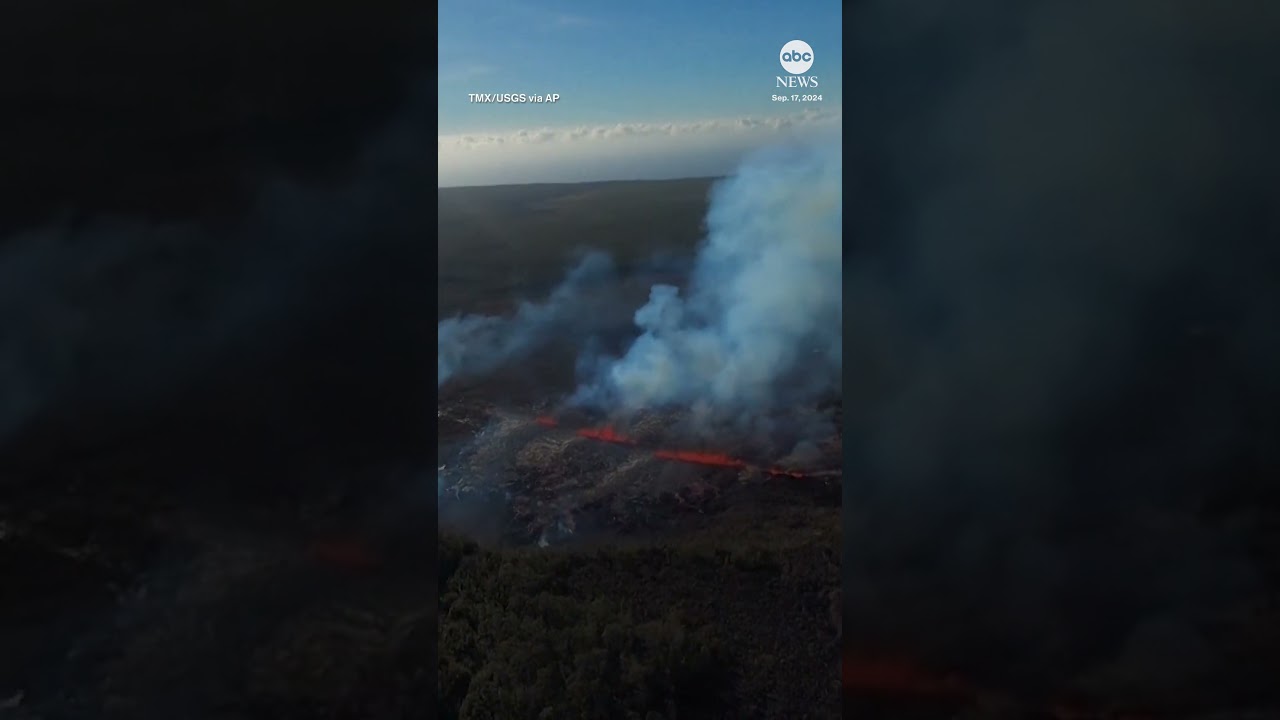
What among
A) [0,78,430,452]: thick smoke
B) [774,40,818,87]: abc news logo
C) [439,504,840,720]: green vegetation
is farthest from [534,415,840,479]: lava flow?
[774,40,818,87]: abc news logo

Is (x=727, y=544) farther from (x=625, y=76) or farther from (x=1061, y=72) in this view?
(x=1061, y=72)

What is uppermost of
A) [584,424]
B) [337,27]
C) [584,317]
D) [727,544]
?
[337,27]

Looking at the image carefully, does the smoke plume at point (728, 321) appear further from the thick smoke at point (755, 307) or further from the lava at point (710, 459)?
the lava at point (710, 459)

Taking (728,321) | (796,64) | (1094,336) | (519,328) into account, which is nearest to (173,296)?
(519,328)

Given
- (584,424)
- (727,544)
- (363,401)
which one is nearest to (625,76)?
(584,424)

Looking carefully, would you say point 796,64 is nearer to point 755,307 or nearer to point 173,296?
point 755,307

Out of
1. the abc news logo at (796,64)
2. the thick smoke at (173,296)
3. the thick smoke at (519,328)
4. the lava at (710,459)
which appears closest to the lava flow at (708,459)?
the lava at (710,459)
